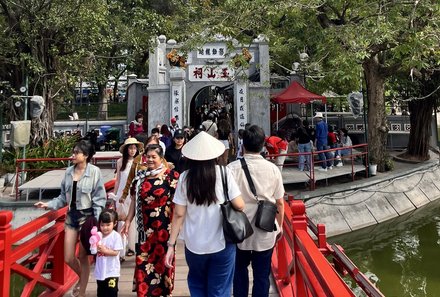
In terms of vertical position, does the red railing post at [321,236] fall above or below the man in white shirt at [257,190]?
below

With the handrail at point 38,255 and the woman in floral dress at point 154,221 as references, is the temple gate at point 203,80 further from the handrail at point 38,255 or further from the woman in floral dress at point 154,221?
the woman in floral dress at point 154,221

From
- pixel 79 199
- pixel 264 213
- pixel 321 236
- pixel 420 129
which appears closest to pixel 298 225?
pixel 264 213

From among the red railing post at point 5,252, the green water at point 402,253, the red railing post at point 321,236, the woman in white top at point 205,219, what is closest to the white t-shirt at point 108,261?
the red railing post at point 5,252

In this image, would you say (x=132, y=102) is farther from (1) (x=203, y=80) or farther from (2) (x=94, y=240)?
(2) (x=94, y=240)

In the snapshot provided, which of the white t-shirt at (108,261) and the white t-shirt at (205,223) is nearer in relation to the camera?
the white t-shirt at (205,223)

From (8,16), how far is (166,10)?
12963mm

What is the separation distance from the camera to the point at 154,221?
11.3 feet

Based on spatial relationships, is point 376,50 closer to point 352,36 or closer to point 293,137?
point 352,36

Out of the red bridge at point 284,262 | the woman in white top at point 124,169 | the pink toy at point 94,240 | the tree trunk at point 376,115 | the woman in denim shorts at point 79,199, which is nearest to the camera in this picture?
the red bridge at point 284,262

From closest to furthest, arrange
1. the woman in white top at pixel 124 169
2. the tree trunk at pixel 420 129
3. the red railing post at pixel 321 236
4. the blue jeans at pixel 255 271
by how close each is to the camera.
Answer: the blue jeans at pixel 255 271 < the red railing post at pixel 321 236 < the woman in white top at pixel 124 169 < the tree trunk at pixel 420 129

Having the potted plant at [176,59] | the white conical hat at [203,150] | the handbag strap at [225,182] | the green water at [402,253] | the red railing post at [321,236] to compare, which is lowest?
the green water at [402,253]

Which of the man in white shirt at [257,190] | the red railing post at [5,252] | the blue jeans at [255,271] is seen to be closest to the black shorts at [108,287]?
the red railing post at [5,252]

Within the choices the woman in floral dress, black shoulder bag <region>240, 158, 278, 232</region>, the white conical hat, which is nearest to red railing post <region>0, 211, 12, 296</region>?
the woman in floral dress

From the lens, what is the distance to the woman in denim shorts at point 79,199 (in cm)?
383
